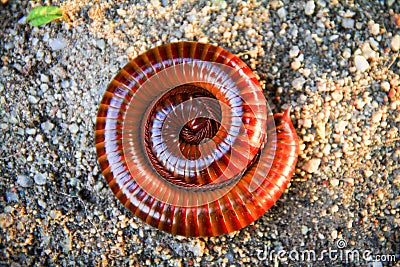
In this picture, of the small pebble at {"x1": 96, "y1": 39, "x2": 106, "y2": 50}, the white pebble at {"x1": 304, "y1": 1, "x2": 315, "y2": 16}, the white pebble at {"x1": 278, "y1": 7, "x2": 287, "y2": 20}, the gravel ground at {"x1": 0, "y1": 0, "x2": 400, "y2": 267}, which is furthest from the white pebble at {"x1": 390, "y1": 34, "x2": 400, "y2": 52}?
the small pebble at {"x1": 96, "y1": 39, "x2": 106, "y2": 50}

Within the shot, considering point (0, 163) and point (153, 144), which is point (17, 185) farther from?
point (153, 144)

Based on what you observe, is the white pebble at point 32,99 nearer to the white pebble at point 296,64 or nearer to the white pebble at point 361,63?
the white pebble at point 296,64

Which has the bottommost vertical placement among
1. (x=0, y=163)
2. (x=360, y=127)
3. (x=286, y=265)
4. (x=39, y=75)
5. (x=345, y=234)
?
(x=286, y=265)

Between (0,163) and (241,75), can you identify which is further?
(0,163)

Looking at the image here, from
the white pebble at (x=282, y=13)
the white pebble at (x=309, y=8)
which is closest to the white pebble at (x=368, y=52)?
the white pebble at (x=309, y=8)

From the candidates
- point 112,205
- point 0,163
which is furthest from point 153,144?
point 0,163

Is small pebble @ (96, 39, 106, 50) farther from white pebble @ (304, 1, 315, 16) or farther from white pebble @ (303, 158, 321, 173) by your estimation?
white pebble @ (303, 158, 321, 173)

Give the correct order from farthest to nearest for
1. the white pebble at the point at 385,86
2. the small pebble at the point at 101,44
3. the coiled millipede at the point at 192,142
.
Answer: the small pebble at the point at 101,44, the white pebble at the point at 385,86, the coiled millipede at the point at 192,142
